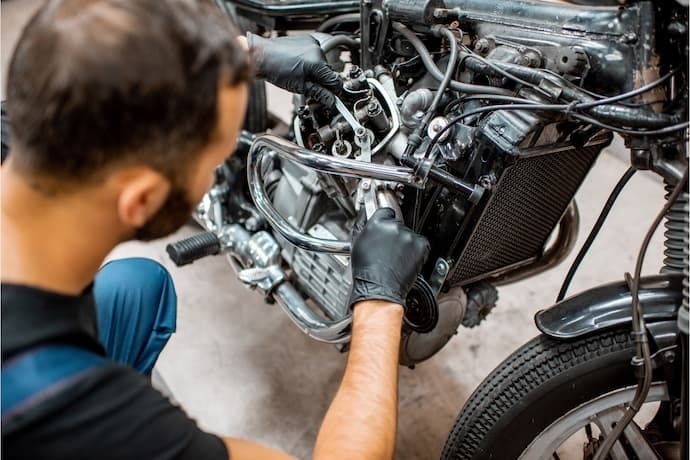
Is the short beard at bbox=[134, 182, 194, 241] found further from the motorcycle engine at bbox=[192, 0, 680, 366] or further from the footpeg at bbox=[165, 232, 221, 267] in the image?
the footpeg at bbox=[165, 232, 221, 267]

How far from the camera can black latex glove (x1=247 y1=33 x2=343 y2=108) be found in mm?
1198

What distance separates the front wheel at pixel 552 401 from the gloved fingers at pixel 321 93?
0.62 metres

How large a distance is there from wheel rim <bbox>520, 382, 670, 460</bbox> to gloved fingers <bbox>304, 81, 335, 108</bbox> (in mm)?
751

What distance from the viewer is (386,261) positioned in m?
1.07

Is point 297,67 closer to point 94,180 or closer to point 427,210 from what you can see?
point 427,210

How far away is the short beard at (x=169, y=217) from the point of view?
2.34 feet

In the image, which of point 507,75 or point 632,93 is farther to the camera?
point 507,75

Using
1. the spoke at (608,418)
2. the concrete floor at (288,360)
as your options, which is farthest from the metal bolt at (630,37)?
the concrete floor at (288,360)

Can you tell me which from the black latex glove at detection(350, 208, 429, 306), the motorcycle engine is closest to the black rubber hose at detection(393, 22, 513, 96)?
the motorcycle engine

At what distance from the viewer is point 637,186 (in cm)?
250

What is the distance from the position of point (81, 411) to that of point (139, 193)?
246 millimetres

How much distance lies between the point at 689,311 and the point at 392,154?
0.61 metres

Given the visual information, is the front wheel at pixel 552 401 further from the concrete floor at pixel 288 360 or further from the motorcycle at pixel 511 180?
the concrete floor at pixel 288 360

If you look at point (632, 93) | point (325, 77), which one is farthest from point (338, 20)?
point (632, 93)
